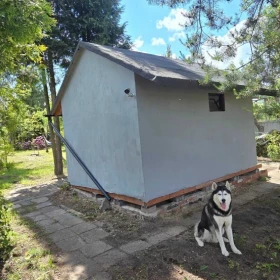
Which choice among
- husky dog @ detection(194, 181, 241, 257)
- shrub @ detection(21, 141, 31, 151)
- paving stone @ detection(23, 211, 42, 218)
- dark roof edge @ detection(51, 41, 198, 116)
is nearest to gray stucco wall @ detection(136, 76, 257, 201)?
dark roof edge @ detection(51, 41, 198, 116)

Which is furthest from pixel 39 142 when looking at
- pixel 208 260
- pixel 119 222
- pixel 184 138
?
pixel 208 260

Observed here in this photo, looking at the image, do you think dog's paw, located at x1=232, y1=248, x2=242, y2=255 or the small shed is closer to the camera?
dog's paw, located at x1=232, y1=248, x2=242, y2=255

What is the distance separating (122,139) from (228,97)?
3.30 metres

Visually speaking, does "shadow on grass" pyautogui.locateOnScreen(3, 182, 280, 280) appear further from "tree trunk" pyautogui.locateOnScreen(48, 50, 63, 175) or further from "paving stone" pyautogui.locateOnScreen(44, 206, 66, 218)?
"tree trunk" pyautogui.locateOnScreen(48, 50, 63, 175)

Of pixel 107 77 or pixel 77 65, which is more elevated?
pixel 77 65

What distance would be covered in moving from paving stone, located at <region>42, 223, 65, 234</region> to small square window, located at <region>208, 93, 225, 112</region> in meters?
4.39

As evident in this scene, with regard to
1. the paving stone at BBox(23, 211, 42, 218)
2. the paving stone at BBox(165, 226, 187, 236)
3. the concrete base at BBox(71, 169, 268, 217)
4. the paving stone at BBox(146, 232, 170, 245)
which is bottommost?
the paving stone at BBox(23, 211, 42, 218)

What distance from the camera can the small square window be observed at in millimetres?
6152

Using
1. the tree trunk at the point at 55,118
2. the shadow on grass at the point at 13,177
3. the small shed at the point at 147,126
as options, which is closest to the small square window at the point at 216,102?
the small shed at the point at 147,126

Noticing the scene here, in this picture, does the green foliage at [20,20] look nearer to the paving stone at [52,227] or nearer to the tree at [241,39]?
the tree at [241,39]

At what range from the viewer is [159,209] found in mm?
4777

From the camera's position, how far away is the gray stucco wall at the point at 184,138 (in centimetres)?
473

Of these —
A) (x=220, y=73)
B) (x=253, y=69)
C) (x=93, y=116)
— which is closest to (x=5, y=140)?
(x=93, y=116)

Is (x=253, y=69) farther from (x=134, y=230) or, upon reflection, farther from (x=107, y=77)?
(x=134, y=230)
